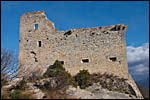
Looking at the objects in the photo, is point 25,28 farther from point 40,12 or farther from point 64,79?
point 64,79

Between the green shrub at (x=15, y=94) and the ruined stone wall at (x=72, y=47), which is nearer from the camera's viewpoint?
the green shrub at (x=15, y=94)

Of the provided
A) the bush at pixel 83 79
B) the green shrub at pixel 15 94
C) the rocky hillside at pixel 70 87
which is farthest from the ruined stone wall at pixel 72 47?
the green shrub at pixel 15 94

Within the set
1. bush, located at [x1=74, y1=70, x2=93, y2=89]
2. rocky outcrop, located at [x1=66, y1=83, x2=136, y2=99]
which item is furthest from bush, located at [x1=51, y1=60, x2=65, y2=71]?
rocky outcrop, located at [x1=66, y1=83, x2=136, y2=99]

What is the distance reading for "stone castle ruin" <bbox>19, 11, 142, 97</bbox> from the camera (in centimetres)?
1814

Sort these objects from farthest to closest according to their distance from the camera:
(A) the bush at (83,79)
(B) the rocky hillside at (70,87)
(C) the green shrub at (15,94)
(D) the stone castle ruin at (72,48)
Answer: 1. (D) the stone castle ruin at (72,48)
2. (A) the bush at (83,79)
3. (B) the rocky hillside at (70,87)
4. (C) the green shrub at (15,94)

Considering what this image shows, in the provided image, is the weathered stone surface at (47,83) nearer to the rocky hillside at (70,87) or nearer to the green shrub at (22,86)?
the rocky hillside at (70,87)

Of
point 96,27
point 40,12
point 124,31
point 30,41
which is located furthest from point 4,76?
point 124,31

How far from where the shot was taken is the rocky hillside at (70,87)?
Result: 1453 cm

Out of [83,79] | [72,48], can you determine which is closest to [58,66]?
[72,48]

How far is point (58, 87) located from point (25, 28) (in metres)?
9.09

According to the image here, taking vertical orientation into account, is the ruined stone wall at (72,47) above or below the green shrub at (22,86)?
above

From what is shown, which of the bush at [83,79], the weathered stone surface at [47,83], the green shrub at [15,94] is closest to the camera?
the green shrub at [15,94]

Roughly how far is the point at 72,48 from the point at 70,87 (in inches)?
193

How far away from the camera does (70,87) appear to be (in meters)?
16.0
